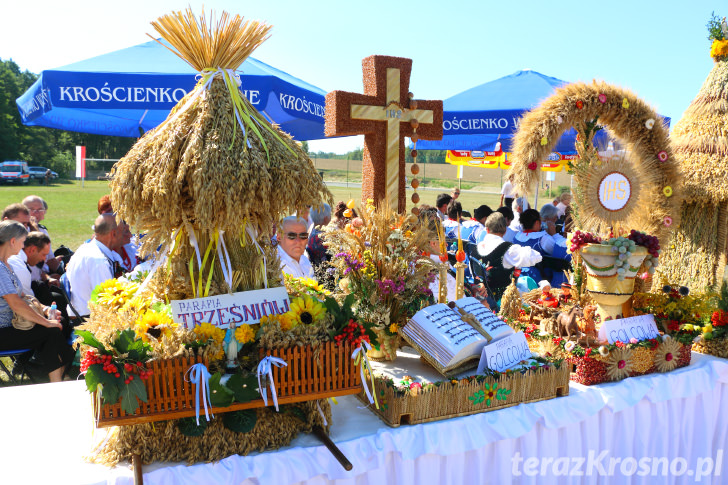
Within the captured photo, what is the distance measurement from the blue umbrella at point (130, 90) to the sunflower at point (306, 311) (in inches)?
99.4

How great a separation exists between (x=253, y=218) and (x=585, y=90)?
2311mm

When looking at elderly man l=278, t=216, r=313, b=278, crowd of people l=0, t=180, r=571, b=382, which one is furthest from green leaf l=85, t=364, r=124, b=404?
elderly man l=278, t=216, r=313, b=278

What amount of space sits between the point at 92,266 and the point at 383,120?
8.45ft

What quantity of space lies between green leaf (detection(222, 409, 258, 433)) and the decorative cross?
1.53 m

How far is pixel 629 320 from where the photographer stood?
2.89m

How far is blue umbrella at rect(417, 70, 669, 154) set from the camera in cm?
614

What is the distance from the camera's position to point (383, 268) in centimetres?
258

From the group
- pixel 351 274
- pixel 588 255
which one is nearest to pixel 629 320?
pixel 588 255

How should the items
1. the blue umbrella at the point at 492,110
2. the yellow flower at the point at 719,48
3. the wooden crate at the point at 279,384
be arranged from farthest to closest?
the blue umbrella at the point at 492,110 < the yellow flower at the point at 719,48 < the wooden crate at the point at 279,384

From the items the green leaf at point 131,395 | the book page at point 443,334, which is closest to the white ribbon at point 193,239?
the green leaf at point 131,395

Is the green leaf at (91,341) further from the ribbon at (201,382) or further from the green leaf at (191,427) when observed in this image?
the green leaf at (191,427)

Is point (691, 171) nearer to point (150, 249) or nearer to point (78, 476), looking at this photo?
point (150, 249)

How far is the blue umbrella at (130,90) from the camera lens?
13.1ft

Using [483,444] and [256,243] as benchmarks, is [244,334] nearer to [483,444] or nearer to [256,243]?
[256,243]
